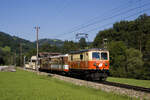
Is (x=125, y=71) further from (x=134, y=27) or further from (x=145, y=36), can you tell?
(x=134, y=27)

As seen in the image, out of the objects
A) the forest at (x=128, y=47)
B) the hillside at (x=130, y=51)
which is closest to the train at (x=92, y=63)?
the forest at (x=128, y=47)

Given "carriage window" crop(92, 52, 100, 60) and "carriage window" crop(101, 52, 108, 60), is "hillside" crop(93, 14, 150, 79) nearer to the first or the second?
"carriage window" crop(101, 52, 108, 60)

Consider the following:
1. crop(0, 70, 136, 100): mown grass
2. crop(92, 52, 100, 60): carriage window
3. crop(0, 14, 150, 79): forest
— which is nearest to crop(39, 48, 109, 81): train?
crop(92, 52, 100, 60): carriage window

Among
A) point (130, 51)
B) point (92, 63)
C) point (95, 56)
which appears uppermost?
point (130, 51)

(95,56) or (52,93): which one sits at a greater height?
(95,56)

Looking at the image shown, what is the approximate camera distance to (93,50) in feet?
76.9

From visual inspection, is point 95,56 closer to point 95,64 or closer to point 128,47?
point 95,64

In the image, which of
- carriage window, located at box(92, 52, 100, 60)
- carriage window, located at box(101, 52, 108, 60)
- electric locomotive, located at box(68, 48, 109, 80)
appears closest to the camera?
electric locomotive, located at box(68, 48, 109, 80)

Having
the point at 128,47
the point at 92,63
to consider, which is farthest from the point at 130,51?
the point at 92,63

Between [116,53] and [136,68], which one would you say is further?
[116,53]

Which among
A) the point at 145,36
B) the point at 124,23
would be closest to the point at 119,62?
the point at 145,36

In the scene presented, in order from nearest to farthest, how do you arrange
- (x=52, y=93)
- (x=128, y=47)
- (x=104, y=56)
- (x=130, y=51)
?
(x=52, y=93) → (x=104, y=56) → (x=130, y=51) → (x=128, y=47)

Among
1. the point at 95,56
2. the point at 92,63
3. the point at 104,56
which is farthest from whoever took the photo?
the point at 104,56

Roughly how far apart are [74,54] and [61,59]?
22.9 feet
